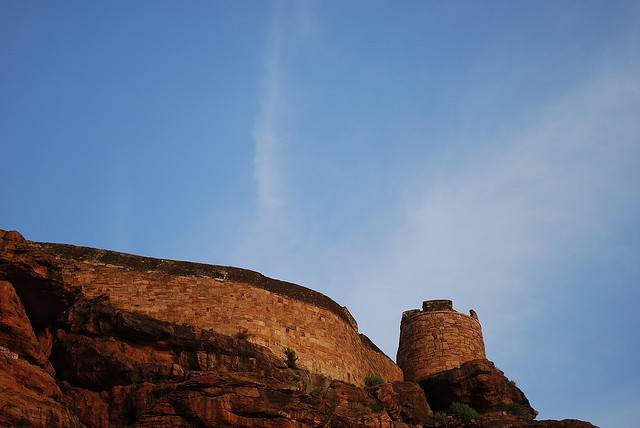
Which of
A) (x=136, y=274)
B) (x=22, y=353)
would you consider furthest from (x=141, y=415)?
(x=136, y=274)

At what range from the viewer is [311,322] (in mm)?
28062

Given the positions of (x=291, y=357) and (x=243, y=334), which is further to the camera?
(x=291, y=357)

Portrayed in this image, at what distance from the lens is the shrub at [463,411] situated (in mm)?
24628

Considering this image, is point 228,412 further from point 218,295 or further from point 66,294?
point 218,295

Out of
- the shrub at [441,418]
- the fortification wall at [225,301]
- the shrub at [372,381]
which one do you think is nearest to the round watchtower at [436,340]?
the shrub at [372,381]

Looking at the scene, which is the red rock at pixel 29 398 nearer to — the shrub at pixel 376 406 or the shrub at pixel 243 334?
the shrub at pixel 243 334

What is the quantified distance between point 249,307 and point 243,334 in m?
1.40

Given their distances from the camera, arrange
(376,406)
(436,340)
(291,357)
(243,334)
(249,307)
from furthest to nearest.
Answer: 1. (436,340)
2. (249,307)
3. (291,357)
4. (243,334)
5. (376,406)

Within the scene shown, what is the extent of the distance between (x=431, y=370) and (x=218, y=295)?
9.61 metres

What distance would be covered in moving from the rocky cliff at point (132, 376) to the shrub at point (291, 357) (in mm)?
1016

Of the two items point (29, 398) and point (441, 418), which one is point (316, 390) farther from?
point (29, 398)

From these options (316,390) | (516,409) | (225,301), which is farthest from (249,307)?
(516,409)

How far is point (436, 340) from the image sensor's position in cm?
3170

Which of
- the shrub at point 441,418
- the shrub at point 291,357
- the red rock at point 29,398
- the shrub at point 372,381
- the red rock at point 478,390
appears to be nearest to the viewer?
the red rock at point 29,398
